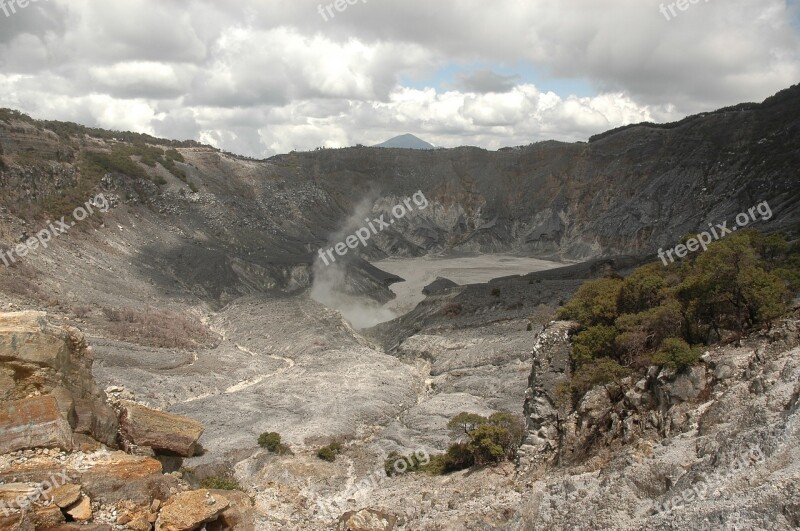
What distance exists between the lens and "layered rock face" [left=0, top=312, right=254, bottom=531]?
997 cm

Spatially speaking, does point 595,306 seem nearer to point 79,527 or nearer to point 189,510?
point 189,510

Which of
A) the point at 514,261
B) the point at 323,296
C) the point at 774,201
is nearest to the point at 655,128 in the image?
the point at 514,261

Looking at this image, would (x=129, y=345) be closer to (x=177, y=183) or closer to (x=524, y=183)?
(x=177, y=183)

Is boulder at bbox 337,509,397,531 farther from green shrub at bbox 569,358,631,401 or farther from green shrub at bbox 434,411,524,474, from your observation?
green shrub at bbox 569,358,631,401

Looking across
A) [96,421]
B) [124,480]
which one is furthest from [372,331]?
[124,480]

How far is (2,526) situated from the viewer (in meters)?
9.20

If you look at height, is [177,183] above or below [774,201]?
above

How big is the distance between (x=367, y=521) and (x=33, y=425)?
10.0 meters

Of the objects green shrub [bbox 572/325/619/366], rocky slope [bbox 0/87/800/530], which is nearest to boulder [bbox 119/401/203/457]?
rocky slope [bbox 0/87/800/530]

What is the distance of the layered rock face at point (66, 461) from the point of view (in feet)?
32.7

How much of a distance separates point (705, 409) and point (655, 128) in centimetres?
9459

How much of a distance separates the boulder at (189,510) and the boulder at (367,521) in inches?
248

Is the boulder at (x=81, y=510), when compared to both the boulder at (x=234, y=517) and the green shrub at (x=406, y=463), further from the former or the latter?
the green shrub at (x=406, y=463)

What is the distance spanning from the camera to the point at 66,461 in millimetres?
10734
